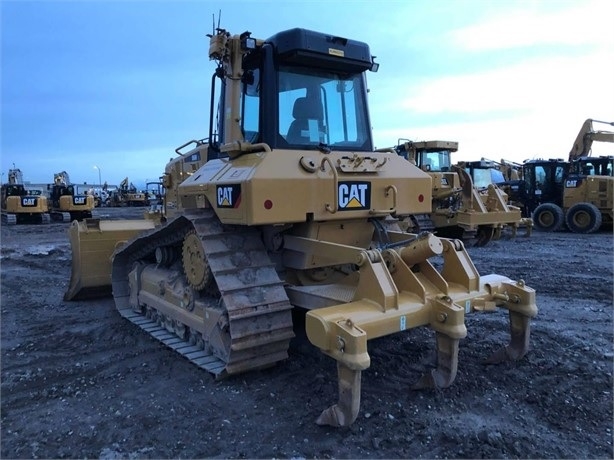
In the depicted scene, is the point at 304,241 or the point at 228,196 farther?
the point at 304,241

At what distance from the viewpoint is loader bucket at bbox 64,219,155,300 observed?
6.98 m

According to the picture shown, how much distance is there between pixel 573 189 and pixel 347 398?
16251 millimetres

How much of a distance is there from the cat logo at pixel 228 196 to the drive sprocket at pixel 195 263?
393 millimetres

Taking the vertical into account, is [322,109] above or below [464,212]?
above

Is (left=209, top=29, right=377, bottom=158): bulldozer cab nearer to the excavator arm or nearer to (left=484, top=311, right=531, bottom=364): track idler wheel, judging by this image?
(left=484, top=311, right=531, bottom=364): track idler wheel

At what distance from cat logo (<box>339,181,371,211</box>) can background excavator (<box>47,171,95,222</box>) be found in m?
24.0

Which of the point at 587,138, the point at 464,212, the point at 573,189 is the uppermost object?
the point at 587,138

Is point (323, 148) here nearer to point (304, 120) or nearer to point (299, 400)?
point (304, 120)

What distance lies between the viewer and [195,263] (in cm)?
456

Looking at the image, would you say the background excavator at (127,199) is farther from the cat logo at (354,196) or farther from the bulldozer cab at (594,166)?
the cat logo at (354,196)

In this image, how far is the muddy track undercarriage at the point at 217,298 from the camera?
3.91 m

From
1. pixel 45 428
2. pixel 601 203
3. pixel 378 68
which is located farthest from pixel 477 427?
pixel 601 203

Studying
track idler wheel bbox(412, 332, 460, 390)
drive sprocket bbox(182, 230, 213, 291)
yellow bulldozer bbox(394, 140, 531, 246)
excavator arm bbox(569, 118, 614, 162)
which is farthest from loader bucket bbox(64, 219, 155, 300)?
excavator arm bbox(569, 118, 614, 162)

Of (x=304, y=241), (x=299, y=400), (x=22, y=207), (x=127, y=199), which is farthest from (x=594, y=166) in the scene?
(x=127, y=199)
